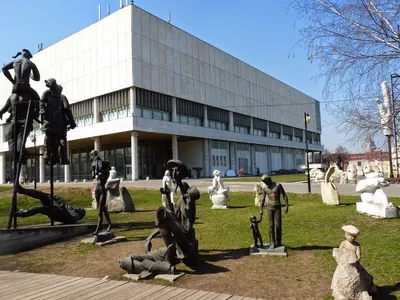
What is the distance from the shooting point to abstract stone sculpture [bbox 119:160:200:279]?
5168mm

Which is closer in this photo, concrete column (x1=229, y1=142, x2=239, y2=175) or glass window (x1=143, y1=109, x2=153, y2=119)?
glass window (x1=143, y1=109, x2=153, y2=119)

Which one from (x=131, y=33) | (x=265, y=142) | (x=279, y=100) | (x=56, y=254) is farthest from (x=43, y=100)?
(x=279, y=100)

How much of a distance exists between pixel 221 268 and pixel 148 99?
3879 centimetres

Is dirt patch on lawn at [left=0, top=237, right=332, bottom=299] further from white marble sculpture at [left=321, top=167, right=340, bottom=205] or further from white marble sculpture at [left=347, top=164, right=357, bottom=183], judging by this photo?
white marble sculpture at [left=347, top=164, right=357, bottom=183]

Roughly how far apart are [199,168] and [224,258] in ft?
143

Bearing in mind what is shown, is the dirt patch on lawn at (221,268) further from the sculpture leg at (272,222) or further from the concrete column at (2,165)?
the concrete column at (2,165)

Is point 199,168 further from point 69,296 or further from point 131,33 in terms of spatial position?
point 69,296

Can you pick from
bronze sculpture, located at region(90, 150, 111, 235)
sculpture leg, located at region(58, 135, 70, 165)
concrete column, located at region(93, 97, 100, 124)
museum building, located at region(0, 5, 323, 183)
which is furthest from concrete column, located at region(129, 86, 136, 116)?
bronze sculpture, located at region(90, 150, 111, 235)

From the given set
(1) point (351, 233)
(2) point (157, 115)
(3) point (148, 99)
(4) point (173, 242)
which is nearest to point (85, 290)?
(4) point (173, 242)

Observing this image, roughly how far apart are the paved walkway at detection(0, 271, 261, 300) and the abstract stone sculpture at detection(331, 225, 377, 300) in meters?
1.18

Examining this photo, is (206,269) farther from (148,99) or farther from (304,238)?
(148,99)

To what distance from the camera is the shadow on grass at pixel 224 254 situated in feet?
20.6

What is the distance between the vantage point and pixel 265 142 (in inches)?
2677

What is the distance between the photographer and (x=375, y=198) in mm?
10242
